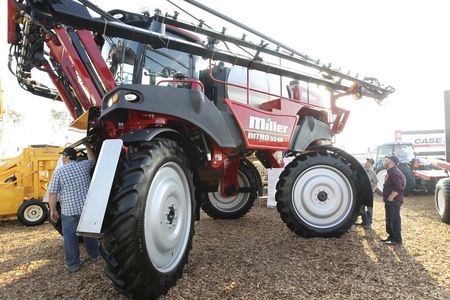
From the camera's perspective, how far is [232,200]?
292 inches

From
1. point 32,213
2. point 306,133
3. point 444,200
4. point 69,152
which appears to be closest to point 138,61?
point 69,152

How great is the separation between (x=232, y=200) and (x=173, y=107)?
413 cm

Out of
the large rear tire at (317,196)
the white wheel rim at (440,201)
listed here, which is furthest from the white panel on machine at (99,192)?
the white wheel rim at (440,201)

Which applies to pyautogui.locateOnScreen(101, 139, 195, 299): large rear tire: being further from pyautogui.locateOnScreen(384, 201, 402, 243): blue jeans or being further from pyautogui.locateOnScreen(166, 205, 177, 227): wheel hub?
pyautogui.locateOnScreen(384, 201, 402, 243): blue jeans

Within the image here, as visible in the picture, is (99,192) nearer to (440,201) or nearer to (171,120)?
(171,120)

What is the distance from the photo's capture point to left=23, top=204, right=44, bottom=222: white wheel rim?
8.26 m

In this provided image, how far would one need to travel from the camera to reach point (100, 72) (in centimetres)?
426

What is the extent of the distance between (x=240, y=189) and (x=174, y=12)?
379cm

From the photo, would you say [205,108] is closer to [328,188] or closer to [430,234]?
Result: [328,188]

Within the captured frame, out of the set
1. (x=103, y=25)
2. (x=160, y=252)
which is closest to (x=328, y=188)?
(x=160, y=252)

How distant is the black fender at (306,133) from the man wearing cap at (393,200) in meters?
1.25

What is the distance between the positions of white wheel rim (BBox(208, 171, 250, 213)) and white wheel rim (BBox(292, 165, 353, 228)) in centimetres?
222

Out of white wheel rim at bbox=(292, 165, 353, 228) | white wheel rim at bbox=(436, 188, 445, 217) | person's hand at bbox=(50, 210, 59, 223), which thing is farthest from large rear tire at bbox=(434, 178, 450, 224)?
person's hand at bbox=(50, 210, 59, 223)

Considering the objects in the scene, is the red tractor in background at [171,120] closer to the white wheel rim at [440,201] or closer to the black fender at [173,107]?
the black fender at [173,107]
